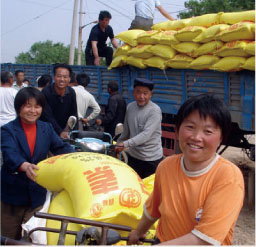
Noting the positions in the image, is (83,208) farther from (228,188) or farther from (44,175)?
(228,188)

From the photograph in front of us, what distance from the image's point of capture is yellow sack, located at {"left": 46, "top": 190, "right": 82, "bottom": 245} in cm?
209

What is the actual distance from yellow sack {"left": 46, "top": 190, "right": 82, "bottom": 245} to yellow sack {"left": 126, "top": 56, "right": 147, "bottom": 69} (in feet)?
11.6

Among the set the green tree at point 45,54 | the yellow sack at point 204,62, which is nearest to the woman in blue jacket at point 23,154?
the yellow sack at point 204,62

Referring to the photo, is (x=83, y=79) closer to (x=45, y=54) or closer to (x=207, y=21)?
(x=207, y=21)


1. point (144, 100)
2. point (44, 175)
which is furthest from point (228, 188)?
point (144, 100)

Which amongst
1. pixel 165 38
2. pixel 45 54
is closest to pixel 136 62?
pixel 165 38

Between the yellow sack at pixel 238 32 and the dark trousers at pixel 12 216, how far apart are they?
2.92m

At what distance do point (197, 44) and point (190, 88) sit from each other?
602 millimetres

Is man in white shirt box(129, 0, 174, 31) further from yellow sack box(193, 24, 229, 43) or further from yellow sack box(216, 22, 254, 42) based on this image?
yellow sack box(216, 22, 254, 42)

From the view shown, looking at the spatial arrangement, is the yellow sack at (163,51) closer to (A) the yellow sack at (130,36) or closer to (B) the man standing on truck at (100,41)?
(A) the yellow sack at (130,36)

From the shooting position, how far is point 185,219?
4.72 feet

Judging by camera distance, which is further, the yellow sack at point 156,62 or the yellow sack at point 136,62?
the yellow sack at point 136,62

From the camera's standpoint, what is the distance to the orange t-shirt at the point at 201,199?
1322mm

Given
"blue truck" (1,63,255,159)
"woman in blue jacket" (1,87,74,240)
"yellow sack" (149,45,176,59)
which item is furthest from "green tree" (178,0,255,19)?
"woman in blue jacket" (1,87,74,240)
